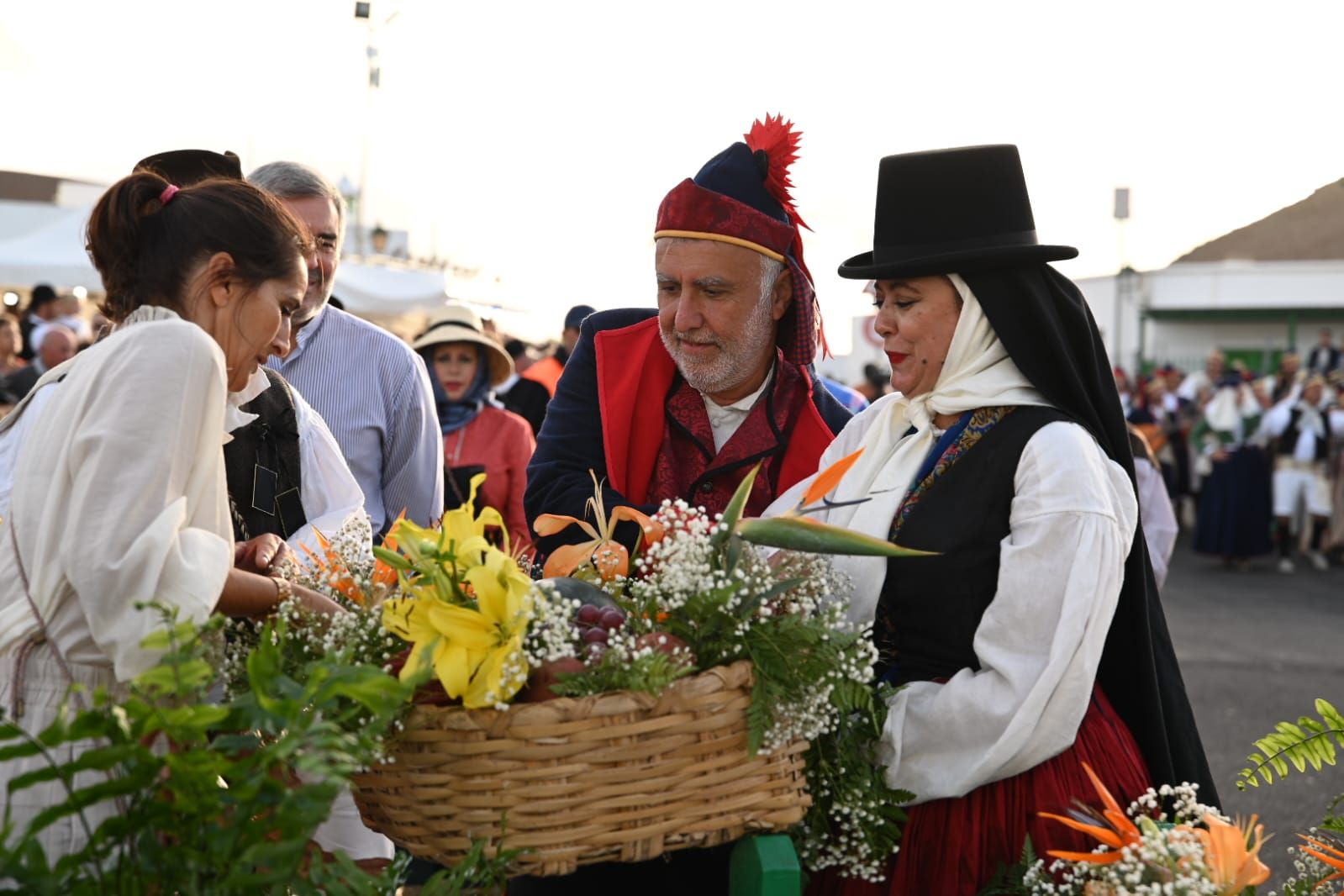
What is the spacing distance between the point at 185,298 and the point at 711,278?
4.68 feet

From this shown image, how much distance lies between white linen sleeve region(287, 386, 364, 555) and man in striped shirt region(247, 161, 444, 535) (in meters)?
0.62

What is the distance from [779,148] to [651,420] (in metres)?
0.76

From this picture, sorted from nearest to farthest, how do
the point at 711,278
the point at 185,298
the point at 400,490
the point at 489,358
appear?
1. the point at 185,298
2. the point at 711,278
3. the point at 400,490
4. the point at 489,358

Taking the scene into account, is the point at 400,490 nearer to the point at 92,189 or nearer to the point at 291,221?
the point at 291,221

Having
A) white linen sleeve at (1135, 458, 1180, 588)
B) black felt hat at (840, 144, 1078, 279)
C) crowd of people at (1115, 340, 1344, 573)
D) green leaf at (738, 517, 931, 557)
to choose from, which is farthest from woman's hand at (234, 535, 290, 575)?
crowd of people at (1115, 340, 1344, 573)

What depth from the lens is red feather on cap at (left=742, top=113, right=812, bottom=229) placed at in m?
3.35

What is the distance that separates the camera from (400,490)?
12.8 ft

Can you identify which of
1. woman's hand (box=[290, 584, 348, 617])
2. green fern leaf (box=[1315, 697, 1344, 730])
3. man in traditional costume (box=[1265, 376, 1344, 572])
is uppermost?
woman's hand (box=[290, 584, 348, 617])

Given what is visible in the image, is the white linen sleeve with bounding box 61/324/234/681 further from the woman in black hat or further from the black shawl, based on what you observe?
the black shawl

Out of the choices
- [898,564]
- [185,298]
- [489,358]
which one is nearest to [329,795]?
[185,298]

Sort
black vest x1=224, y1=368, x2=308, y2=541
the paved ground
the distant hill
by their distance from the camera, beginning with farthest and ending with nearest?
the distant hill
the paved ground
black vest x1=224, y1=368, x2=308, y2=541

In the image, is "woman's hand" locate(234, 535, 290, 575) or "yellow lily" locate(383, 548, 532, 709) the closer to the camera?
"yellow lily" locate(383, 548, 532, 709)

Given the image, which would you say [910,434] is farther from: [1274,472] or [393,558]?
[1274,472]

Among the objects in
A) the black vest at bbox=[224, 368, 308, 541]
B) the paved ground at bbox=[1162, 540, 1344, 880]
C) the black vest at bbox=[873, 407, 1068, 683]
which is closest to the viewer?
the black vest at bbox=[873, 407, 1068, 683]
